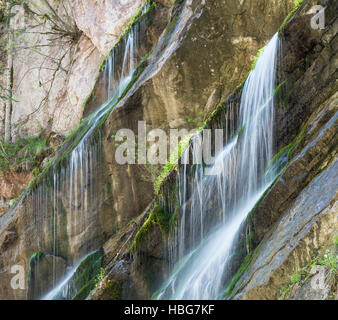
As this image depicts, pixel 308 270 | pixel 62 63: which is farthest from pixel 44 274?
pixel 62 63

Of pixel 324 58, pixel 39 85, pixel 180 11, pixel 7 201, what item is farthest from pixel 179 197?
pixel 39 85

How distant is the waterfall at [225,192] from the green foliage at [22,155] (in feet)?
40.0

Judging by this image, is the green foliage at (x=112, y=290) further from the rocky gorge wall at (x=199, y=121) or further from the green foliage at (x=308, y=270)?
the green foliage at (x=308, y=270)

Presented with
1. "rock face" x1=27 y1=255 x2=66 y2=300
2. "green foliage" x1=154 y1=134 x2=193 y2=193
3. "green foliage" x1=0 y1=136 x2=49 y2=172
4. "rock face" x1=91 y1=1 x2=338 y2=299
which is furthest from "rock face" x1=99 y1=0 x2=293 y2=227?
"green foliage" x1=0 y1=136 x2=49 y2=172

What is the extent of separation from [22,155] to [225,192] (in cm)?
1479

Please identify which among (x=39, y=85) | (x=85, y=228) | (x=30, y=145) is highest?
(x=39, y=85)

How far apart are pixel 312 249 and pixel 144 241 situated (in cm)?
425

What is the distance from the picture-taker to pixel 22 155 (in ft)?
67.7

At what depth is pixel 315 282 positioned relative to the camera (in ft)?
14.3

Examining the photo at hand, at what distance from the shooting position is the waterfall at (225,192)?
6457mm

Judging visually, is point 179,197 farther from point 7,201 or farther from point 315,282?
point 7,201
